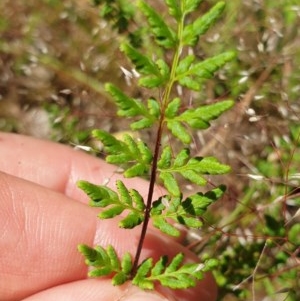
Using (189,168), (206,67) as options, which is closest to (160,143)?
(189,168)

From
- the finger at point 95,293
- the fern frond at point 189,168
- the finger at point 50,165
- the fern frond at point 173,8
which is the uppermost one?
the fern frond at point 173,8

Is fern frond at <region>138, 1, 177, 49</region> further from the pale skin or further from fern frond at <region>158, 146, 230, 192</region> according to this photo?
the pale skin

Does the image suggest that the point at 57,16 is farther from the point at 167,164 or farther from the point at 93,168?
the point at 167,164

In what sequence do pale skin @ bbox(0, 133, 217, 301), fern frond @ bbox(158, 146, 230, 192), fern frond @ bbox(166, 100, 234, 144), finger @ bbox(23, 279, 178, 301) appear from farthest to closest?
pale skin @ bbox(0, 133, 217, 301), finger @ bbox(23, 279, 178, 301), fern frond @ bbox(158, 146, 230, 192), fern frond @ bbox(166, 100, 234, 144)

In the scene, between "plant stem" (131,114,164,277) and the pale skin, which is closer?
"plant stem" (131,114,164,277)

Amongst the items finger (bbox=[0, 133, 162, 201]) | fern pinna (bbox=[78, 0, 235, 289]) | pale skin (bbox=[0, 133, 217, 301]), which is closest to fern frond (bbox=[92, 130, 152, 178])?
fern pinna (bbox=[78, 0, 235, 289])

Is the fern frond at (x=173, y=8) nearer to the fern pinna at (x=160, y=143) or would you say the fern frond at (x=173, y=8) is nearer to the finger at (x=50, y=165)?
the fern pinna at (x=160, y=143)

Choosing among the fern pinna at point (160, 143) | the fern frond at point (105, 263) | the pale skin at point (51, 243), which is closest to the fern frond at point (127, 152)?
the fern pinna at point (160, 143)
